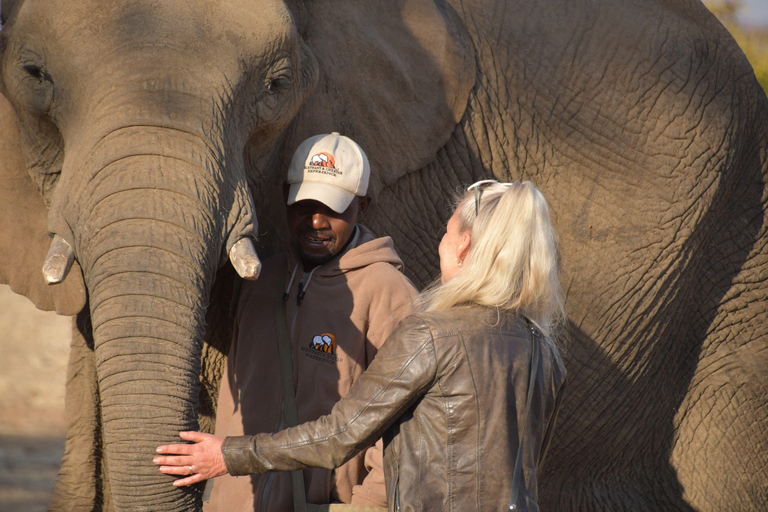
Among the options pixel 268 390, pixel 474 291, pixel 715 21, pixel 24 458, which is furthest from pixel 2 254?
pixel 24 458

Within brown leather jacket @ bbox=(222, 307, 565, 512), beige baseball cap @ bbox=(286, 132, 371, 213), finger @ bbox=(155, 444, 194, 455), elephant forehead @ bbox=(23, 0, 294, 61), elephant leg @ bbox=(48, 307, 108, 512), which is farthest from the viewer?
elephant leg @ bbox=(48, 307, 108, 512)

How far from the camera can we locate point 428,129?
133 inches

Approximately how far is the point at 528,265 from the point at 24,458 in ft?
19.1

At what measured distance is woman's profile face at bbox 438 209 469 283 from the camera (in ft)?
6.91

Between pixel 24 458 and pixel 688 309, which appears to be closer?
pixel 688 309

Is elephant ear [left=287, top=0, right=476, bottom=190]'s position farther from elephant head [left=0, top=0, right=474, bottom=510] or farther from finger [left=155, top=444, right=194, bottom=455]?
finger [left=155, top=444, right=194, bottom=455]

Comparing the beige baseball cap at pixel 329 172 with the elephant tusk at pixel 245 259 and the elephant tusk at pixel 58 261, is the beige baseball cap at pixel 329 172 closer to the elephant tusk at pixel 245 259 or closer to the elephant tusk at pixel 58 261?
the elephant tusk at pixel 245 259

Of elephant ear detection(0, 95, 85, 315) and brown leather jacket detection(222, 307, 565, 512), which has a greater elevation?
elephant ear detection(0, 95, 85, 315)

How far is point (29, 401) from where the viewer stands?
8414mm

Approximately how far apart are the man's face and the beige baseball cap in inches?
1.6

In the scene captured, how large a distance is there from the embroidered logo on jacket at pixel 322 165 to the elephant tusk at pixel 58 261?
2.22 ft

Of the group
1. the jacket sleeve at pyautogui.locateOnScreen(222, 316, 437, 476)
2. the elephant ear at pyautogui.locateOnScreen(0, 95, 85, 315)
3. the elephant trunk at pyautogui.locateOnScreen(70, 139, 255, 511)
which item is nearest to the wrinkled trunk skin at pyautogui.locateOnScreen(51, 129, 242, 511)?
the elephant trunk at pyautogui.locateOnScreen(70, 139, 255, 511)

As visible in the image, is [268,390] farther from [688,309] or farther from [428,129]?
[688,309]

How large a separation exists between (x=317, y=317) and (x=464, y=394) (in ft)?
2.14
